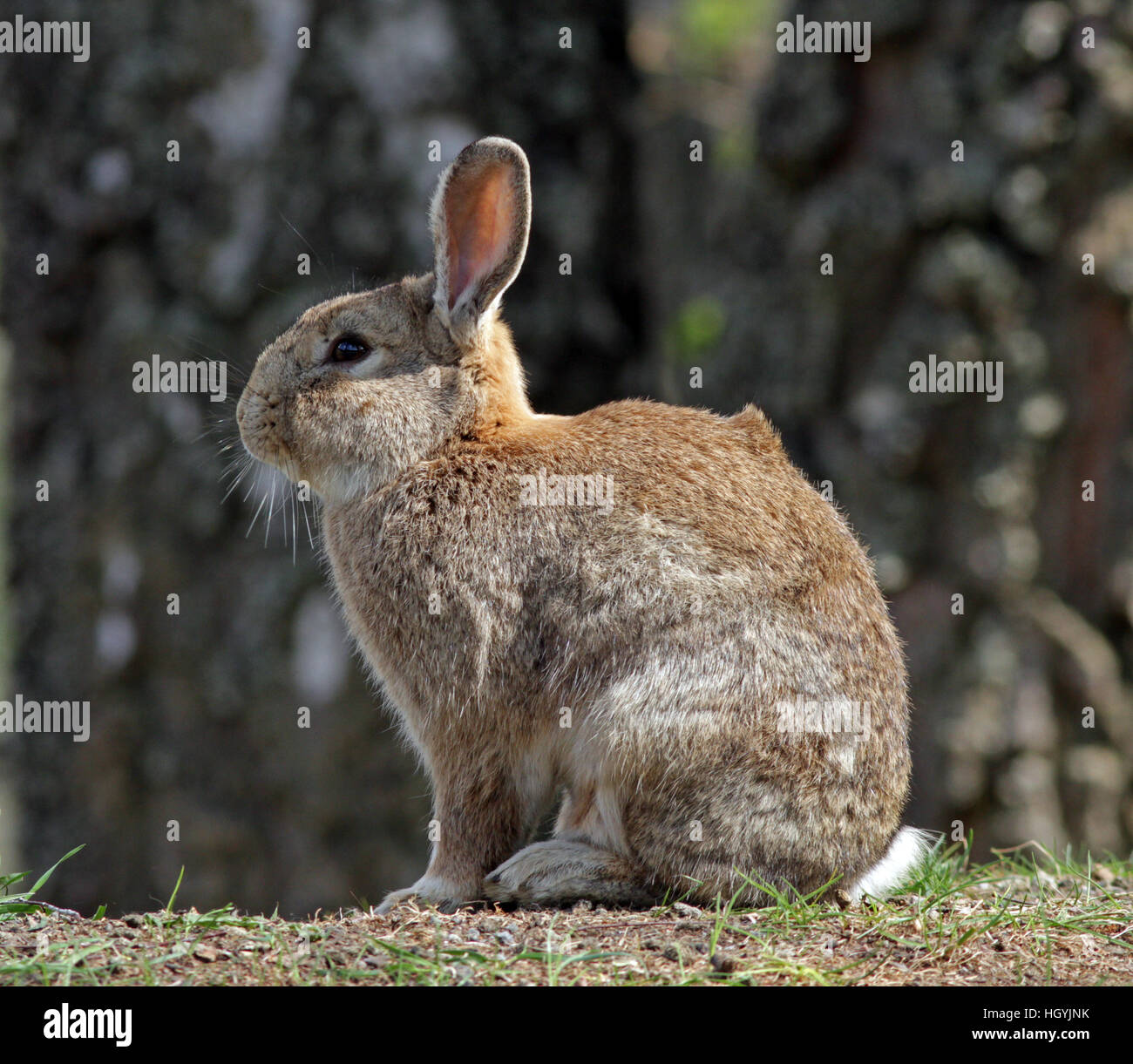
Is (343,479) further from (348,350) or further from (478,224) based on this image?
(478,224)

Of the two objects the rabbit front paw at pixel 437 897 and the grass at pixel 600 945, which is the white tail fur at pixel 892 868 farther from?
the rabbit front paw at pixel 437 897

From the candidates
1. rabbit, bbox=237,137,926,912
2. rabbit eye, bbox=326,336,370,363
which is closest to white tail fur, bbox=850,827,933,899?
rabbit, bbox=237,137,926,912

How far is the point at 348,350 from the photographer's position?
5.66 metres

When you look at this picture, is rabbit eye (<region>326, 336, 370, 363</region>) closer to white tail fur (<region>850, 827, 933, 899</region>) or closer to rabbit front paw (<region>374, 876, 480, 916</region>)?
rabbit front paw (<region>374, 876, 480, 916</region>)

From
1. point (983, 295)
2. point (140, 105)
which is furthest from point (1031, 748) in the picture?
point (140, 105)

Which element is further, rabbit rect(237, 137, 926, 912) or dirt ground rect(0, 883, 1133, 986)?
rabbit rect(237, 137, 926, 912)

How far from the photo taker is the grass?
4008 mm

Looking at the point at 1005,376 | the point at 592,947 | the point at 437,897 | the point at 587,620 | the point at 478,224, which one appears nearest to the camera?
the point at 592,947

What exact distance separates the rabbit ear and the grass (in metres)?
2.38

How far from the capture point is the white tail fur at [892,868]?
5.15m

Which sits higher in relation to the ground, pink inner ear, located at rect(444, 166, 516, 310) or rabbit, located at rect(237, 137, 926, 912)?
pink inner ear, located at rect(444, 166, 516, 310)

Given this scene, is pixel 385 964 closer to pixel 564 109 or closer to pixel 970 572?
pixel 970 572

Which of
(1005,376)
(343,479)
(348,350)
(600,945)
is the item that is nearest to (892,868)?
(600,945)

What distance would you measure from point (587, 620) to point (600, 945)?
116cm
